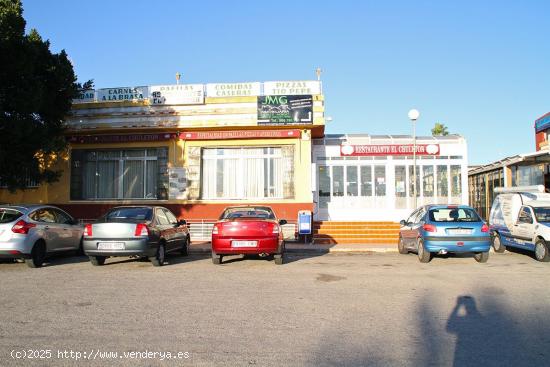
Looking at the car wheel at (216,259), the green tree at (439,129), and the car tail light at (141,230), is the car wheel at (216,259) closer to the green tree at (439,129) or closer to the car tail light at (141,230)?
the car tail light at (141,230)

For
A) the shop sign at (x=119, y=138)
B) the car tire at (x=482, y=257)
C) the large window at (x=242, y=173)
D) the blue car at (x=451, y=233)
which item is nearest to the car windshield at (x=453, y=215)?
the blue car at (x=451, y=233)

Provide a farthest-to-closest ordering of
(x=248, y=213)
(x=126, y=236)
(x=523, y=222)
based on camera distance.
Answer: (x=523, y=222)
(x=248, y=213)
(x=126, y=236)

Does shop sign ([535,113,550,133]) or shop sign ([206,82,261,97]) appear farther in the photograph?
shop sign ([535,113,550,133])

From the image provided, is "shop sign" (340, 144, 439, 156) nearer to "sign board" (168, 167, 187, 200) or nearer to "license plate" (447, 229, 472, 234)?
"sign board" (168, 167, 187, 200)

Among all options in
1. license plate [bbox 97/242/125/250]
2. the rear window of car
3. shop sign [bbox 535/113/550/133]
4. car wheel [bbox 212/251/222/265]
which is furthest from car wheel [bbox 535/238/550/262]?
shop sign [bbox 535/113/550/133]

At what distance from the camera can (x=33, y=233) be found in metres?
10.6

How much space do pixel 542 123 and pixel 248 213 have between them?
2507 centimetres

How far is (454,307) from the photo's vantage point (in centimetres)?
653

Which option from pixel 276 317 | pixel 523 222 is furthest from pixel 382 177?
pixel 276 317

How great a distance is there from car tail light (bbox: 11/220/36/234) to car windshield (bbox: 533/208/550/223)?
43.7 ft

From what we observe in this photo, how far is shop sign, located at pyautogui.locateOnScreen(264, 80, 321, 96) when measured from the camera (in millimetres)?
18094

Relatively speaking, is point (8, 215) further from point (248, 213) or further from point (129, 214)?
point (248, 213)

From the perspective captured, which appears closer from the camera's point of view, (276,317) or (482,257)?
(276,317)

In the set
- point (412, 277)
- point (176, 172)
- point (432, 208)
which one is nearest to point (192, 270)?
point (412, 277)
